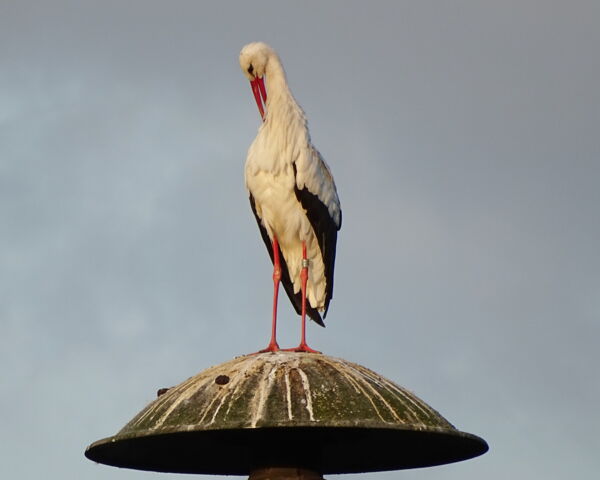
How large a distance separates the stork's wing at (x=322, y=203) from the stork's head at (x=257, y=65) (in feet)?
3.26

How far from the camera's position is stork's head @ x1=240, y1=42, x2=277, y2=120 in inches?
583

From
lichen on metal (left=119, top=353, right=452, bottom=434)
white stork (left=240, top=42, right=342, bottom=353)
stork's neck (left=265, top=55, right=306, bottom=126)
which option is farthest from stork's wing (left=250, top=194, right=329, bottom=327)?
lichen on metal (left=119, top=353, right=452, bottom=434)

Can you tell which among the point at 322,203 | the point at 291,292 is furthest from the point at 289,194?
the point at 291,292

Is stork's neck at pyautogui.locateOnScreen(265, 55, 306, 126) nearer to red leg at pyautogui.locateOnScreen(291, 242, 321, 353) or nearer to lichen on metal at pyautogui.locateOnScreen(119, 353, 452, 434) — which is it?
red leg at pyautogui.locateOnScreen(291, 242, 321, 353)

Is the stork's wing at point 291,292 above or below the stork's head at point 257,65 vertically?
below

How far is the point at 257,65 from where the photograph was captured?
14797mm

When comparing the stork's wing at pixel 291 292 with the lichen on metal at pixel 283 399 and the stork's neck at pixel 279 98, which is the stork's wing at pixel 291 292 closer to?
the stork's neck at pixel 279 98

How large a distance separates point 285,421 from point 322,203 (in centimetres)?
439

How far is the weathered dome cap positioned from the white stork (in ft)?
6.04

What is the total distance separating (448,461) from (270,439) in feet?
6.71

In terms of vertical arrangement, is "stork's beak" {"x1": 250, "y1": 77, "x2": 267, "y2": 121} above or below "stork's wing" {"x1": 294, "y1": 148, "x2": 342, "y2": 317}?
above

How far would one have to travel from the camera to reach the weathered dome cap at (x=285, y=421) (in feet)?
34.7

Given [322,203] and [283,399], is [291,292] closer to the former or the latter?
[322,203]

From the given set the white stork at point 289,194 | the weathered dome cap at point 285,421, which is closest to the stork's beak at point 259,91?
the white stork at point 289,194
